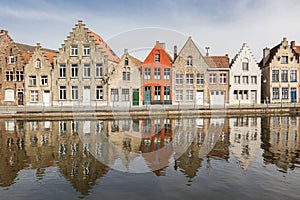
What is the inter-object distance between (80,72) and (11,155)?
84.0ft

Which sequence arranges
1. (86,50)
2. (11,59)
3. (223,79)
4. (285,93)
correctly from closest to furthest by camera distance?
(86,50) → (11,59) → (223,79) → (285,93)

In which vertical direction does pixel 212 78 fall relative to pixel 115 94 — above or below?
above

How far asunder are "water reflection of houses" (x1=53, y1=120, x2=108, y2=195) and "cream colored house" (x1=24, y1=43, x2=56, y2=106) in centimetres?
1895

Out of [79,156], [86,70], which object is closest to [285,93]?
[86,70]

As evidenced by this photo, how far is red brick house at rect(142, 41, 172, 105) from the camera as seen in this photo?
1572 inches

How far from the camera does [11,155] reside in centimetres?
1371

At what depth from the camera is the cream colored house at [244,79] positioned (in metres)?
42.2

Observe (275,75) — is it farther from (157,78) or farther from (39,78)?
(39,78)

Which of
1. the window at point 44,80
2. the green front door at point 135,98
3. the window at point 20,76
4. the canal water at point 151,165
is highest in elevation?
the window at point 20,76

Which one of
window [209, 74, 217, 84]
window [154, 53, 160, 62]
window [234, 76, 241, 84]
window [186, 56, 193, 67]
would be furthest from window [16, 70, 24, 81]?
window [234, 76, 241, 84]

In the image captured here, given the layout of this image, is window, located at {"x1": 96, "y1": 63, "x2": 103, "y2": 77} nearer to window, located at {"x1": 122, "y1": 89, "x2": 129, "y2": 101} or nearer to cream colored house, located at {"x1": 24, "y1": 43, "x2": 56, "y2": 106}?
window, located at {"x1": 122, "y1": 89, "x2": 129, "y2": 101}

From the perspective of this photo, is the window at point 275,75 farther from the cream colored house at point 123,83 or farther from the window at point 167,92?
the cream colored house at point 123,83

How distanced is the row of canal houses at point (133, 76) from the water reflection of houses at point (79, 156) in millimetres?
17461

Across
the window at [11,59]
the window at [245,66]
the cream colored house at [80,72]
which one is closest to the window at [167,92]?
the cream colored house at [80,72]
